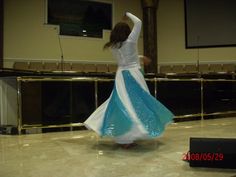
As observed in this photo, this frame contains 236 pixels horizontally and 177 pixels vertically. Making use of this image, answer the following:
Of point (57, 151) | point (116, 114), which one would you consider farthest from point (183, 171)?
point (57, 151)

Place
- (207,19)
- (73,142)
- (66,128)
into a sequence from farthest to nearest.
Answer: (207,19)
(66,128)
(73,142)

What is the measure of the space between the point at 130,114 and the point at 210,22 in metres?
9.16

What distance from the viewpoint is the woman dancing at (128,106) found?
3.88 meters

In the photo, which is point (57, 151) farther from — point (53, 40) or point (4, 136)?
point (53, 40)

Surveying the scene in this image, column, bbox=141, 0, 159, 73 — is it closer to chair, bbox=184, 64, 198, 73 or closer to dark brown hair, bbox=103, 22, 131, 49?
chair, bbox=184, 64, 198, 73

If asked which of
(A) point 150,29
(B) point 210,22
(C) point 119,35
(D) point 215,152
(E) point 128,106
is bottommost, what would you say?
(D) point 215,152

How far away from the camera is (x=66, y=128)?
5.80 meters

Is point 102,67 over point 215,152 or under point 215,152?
over

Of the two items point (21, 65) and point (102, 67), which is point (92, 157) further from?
point (102, 67)

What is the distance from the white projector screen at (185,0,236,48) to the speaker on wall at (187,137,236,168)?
9608 mm

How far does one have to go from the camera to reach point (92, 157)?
3645 millimetres

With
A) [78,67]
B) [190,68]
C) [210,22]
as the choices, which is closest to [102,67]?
[78,67]

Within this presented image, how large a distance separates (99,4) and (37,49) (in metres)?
2.51

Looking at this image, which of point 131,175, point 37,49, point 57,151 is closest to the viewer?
point 131,175
